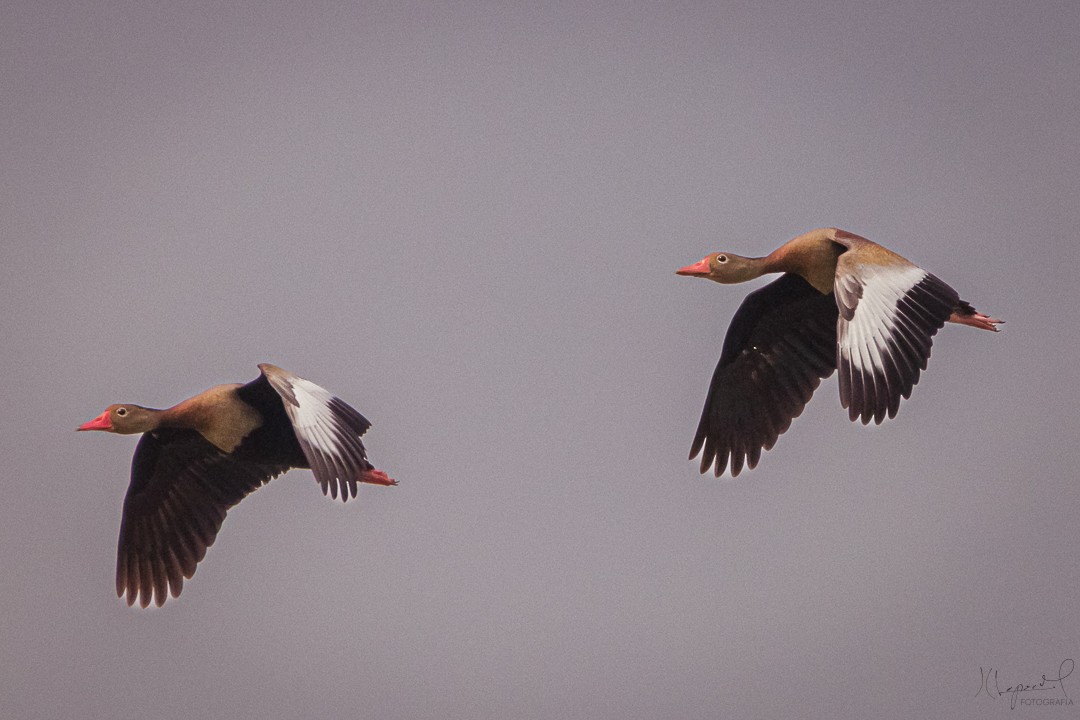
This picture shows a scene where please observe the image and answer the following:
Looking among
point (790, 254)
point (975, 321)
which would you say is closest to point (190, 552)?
point (790, 254)

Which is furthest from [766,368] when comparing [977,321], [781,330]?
[977,321]

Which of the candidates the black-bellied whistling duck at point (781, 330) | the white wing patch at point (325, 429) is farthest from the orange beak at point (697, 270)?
the white wing patch at point (325, 429)

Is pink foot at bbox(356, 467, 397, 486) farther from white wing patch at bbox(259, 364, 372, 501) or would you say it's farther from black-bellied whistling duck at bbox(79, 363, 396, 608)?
Result: white wing patch at bbox(259, 364, 372, 501)

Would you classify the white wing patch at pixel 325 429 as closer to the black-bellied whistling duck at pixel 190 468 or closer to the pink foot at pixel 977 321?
the black-bellied whistling duck at pixel 190 468

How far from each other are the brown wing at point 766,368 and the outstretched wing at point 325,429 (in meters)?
3.24

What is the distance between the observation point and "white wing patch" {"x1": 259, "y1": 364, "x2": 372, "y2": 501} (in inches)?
437

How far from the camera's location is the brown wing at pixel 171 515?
13.3 m

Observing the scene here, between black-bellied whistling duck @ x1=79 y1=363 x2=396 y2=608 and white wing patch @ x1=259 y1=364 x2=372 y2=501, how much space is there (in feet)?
0.59

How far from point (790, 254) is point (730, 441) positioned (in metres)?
1.86

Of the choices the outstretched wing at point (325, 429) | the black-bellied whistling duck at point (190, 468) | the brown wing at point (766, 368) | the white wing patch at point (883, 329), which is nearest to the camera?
the white wing patch at point (883, 329)

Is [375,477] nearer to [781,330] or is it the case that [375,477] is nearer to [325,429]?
[325,429]

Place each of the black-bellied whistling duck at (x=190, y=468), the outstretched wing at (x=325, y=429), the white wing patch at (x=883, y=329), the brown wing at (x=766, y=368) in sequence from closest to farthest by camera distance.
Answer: the white wing patch at (x=883, y=329)
the outstretched wing at (x=325, y=429)
the black-bellied whistling duck at (x=190, y=468)
the brown wing at (x=766, y=368)

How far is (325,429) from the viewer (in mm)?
11445

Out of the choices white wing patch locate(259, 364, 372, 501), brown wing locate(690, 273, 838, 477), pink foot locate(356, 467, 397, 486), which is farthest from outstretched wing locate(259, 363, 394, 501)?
brown wing locate(690, 273, 838, 477)
